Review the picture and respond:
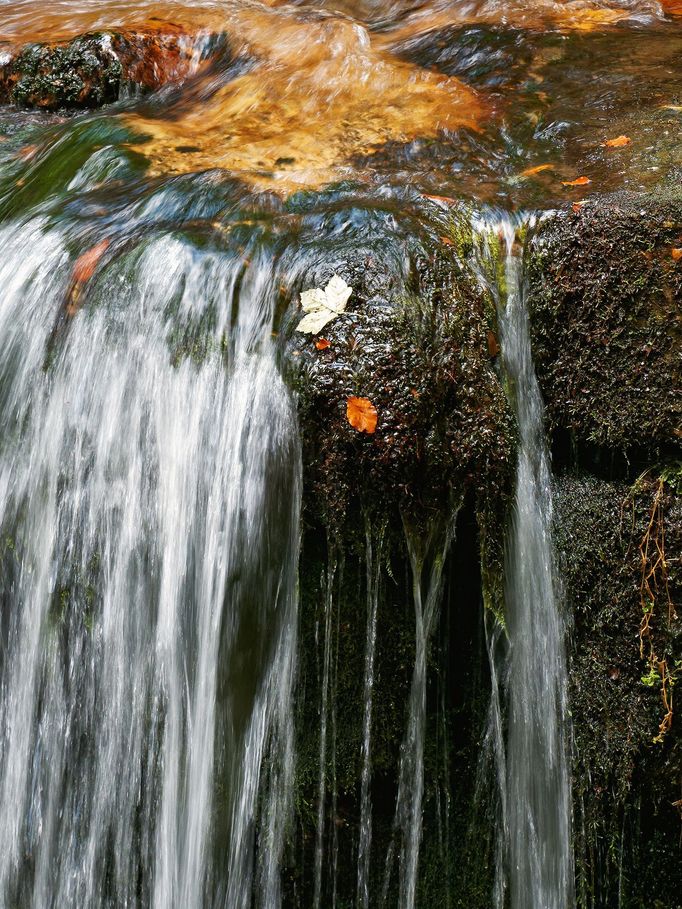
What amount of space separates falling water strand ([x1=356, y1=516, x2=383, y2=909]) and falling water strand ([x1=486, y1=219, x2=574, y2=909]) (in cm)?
47

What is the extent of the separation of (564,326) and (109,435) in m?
1.64

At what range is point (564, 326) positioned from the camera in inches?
121

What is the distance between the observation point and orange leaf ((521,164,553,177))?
363 centimetres

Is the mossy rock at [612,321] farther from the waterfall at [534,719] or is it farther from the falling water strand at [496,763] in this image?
the falling water strand at [496,763]

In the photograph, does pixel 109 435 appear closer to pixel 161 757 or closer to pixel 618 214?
pixel 161 757

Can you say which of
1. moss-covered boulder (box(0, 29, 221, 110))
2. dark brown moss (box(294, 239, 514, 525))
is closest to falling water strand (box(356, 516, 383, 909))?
dark brown moss (box(294, 239, 514, 525))

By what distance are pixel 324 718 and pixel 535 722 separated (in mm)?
723

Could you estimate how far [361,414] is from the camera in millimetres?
2781

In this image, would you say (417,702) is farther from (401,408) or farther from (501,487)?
(401,408)

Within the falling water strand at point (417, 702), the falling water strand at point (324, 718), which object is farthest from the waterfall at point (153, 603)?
the falling water strand at point (417, 702)

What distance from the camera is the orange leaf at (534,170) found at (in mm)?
3627

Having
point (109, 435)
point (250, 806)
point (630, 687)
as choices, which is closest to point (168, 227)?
point (109, 435)

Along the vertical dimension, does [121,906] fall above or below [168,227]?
below

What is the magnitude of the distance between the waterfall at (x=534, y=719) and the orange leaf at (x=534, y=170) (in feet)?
3.73
